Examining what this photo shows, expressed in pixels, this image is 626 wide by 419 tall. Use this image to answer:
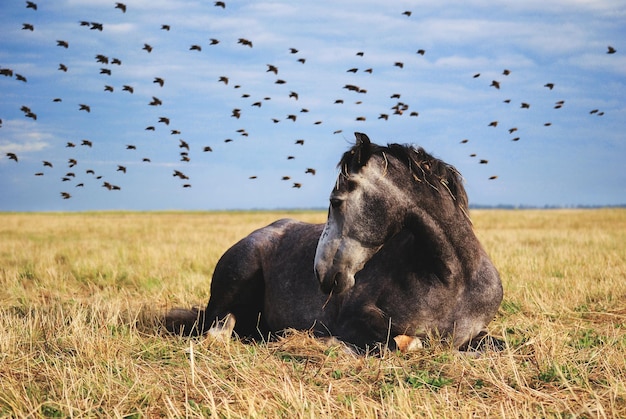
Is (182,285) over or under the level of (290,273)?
under

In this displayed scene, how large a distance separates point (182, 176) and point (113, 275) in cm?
328

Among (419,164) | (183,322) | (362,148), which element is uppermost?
(362,148)

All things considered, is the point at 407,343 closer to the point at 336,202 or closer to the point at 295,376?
the point at 295,376

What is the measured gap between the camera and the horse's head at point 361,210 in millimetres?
5102

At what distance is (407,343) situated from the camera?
17.7 ft

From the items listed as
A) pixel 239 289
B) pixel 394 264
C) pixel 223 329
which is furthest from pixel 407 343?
pixel 239 289

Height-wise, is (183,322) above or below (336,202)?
below

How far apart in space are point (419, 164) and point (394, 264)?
107 centimetres

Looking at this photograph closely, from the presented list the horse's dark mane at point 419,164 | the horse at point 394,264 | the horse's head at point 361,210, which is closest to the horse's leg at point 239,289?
the horse at point 394,264

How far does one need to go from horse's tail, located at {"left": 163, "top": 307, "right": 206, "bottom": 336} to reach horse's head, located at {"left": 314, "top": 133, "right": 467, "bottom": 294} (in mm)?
2575

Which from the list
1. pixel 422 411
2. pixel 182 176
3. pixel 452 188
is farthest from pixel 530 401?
Answer: pixel 182 176

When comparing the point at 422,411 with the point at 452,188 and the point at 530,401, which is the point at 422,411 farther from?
the point at 452,188

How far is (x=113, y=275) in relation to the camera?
38.7ft

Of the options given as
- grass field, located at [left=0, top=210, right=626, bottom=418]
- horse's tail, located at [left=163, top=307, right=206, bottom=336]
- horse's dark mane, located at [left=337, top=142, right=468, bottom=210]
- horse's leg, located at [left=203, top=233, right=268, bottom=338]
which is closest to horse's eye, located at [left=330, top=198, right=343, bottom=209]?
horse's dark mane, located at [left=337, top=142, right=468, bottom=210]
